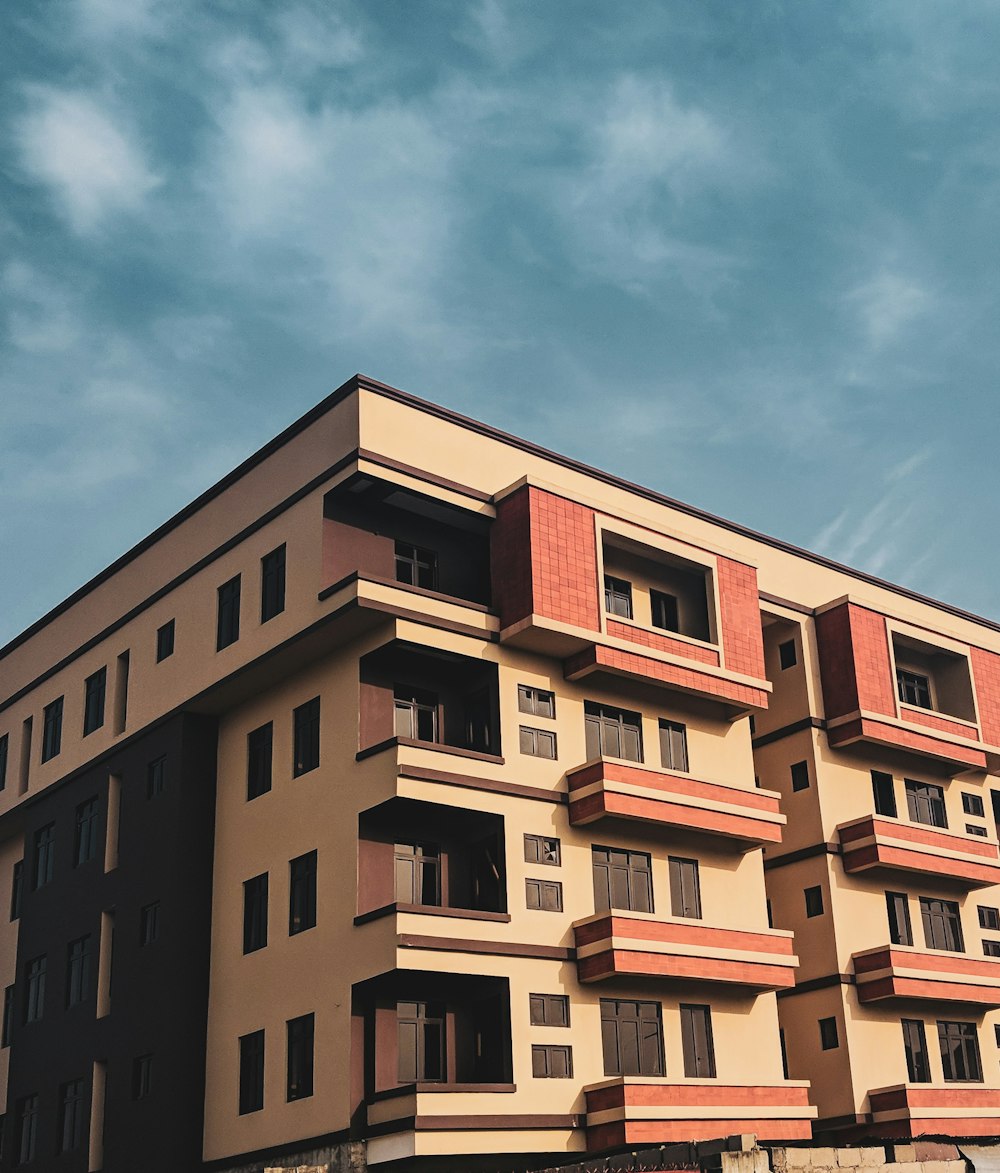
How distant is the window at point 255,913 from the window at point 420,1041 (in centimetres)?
438

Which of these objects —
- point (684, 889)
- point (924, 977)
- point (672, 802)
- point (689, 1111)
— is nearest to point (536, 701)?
point (672, 802)

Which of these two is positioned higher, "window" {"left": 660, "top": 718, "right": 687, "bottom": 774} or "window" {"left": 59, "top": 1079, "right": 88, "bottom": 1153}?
"window" {"left": 660, "top": 718, "right": 687, "bottom": 774}

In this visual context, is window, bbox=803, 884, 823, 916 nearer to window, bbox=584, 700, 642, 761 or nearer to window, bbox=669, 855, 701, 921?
window, bbox=669, 855, 701, 921

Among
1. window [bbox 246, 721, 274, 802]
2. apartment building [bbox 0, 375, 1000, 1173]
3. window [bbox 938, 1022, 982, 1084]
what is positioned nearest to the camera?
apartment building [bbox 0, 375, 1000, 1173]

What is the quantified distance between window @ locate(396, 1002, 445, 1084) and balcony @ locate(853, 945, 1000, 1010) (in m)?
12.2

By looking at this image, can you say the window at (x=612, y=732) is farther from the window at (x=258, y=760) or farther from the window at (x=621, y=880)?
the window at (x=258, y=760)

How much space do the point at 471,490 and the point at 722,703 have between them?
844cm

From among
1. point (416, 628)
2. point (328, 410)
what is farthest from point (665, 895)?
point (328, 410)

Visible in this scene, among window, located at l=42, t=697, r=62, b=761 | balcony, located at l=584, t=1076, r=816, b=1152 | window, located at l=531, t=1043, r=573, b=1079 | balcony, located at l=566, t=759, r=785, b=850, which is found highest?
window, located at l=42, t=697, r=62, b=761

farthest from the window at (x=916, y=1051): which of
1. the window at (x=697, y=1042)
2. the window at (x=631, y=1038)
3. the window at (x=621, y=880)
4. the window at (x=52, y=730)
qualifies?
the window at (x=52, y=730)

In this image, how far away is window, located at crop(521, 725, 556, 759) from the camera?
3394cm

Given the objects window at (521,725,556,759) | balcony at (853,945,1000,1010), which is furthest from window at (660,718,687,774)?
balcony at (853,945,1000,1010)

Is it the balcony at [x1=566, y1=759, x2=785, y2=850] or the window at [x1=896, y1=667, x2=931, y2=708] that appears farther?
the window at [x1=896, y1=667, x2=931, y2=708]

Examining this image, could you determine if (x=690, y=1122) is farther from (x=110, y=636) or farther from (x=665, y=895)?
(x=110, y=636)
